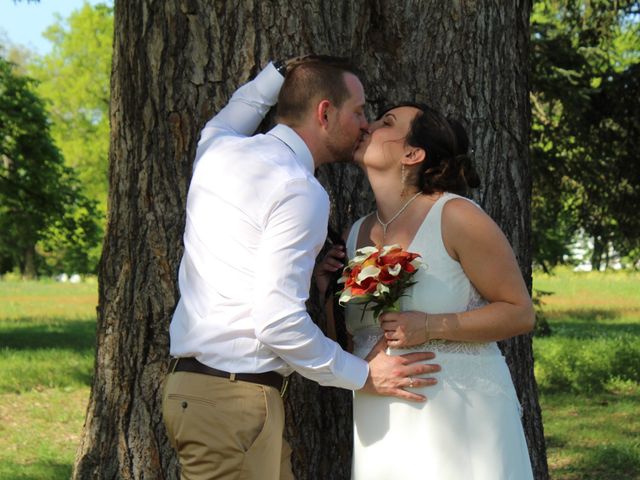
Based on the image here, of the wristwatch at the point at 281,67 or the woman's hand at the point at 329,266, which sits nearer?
the woman's hand at the point at 329,266

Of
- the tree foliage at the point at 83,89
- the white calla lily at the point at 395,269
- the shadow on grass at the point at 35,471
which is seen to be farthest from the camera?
the tree foliage at the point at 83,89

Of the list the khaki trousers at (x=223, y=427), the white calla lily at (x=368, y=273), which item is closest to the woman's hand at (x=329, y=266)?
the white calla lily at (x=368, y=273)

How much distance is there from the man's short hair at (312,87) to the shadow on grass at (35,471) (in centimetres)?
500

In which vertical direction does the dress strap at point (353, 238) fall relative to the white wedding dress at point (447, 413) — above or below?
above

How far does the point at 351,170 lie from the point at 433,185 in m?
0.78

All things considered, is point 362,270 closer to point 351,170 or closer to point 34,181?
point 351,170

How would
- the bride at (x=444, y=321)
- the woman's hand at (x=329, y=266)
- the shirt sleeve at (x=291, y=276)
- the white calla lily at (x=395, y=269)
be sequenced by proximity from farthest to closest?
1. the woman's hand at (x=329, y=266)
2. the bride at (x=444, y=321)
3. the white calla lily at (x=395, y=269)
4. the shirt sleeve at (x=291, y=276)

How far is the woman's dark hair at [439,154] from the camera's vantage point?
3.62m

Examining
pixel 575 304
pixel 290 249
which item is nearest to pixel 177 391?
pixel 290 249

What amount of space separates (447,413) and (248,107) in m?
1.52

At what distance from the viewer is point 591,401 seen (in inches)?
448

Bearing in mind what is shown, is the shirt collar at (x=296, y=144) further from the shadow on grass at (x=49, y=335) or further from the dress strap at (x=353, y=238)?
the shadow on grass at (x=49, y=335)

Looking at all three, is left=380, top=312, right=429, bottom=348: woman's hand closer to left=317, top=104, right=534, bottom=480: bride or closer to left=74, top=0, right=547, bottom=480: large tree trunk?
left=317, top=104, right=534, bottom=480: bride

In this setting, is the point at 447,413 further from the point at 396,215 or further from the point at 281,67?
the point at 281,67
